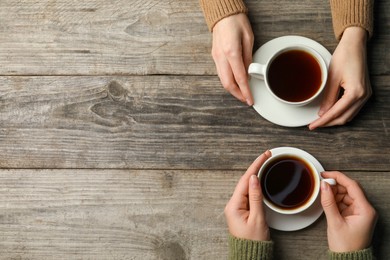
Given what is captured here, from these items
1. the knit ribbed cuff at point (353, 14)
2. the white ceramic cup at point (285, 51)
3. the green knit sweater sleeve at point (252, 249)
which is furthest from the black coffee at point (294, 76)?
the green knit sweater sleeve at point (252, 249)

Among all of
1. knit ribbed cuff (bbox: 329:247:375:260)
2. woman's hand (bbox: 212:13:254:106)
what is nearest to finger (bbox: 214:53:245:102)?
woman's hand (bbox: 212:13:254:106)

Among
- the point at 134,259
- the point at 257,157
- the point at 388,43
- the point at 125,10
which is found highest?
the point at 125,10

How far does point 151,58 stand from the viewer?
3.34 feet

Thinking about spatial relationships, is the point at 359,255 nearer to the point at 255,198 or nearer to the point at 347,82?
the point at 255,198

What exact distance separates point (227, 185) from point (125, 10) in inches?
17.4

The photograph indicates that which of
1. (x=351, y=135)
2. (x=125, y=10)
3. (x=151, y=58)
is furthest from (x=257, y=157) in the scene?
(x=125, y=10)

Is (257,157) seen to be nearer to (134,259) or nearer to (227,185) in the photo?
(227,185)

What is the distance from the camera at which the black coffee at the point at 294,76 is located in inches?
35.9

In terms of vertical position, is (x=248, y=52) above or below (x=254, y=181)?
above

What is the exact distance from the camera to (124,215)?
996mm

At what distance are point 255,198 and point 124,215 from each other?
0.29 m

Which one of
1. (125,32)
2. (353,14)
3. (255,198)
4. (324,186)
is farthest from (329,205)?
(125,32)

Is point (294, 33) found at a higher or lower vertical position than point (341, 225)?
higher

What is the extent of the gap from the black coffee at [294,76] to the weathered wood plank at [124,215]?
0.65 feet
